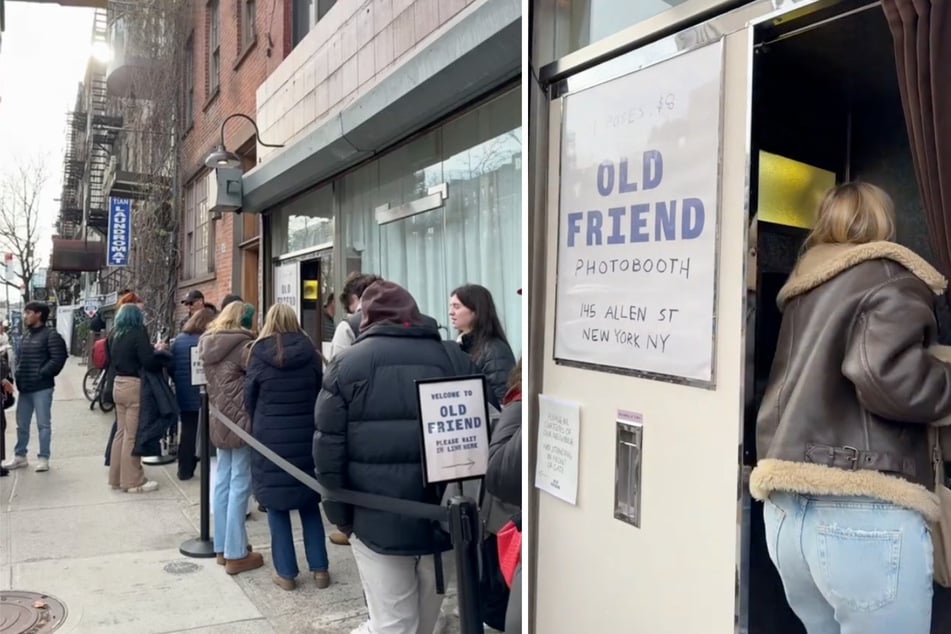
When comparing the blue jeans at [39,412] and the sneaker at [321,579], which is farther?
the blue jeans at [39,412]

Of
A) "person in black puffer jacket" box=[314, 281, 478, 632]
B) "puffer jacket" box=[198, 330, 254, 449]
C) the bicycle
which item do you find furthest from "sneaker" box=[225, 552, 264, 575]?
the bicycle

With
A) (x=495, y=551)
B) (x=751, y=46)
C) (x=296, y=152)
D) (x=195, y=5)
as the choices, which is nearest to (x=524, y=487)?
(x=495, y=551)

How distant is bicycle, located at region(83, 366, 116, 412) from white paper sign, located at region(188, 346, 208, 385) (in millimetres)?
6645

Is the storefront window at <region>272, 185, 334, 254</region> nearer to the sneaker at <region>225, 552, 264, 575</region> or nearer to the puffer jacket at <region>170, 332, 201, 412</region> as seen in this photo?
the puffer jacket at <region>170, 332, 201, 412</region>

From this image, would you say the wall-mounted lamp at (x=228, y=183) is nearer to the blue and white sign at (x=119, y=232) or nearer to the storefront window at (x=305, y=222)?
the storefront window at (x=305, y=222)

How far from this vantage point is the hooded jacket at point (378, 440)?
3.26 meters

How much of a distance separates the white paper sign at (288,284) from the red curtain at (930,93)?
26.5 feet

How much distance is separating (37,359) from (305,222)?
133 inches

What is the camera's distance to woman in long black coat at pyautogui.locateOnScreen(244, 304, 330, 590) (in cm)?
457

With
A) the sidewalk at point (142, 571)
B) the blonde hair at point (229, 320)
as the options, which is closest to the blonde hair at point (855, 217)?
the sidewalk at point (142, 571)

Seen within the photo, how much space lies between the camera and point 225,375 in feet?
17.2

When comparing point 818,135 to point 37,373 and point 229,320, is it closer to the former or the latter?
point 229,320

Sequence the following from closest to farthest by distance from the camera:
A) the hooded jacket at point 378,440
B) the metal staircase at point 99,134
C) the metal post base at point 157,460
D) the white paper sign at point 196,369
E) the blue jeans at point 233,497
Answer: the hooded jacket at point 378,440 → the blue jeans at point 233,497 → the white paper sign at point 196,369 → the metal post base at point 157,460 → the metal staircase at point 99,134

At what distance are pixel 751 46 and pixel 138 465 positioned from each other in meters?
6.93
